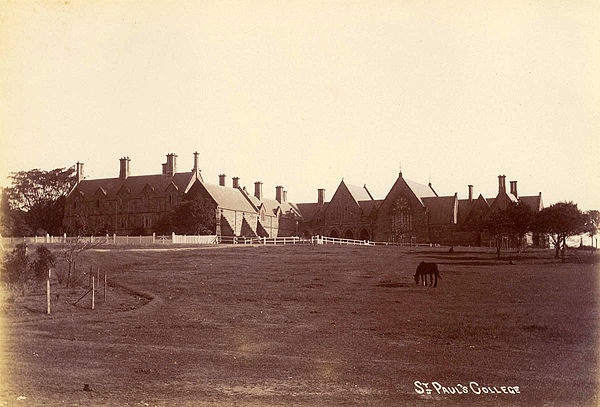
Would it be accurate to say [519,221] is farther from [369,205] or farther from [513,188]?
[369,205]

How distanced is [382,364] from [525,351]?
3.75 m

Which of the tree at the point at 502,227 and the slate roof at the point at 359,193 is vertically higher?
the slate roof at the point at 359,193

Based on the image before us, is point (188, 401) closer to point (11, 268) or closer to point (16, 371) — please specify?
point (16, 371)

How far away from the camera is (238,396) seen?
30.6 feet

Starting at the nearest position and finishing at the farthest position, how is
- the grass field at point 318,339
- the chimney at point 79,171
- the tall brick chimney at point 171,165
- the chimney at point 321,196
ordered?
the grass field at point 318,339, the tall brick chimney at point 171,165, the chimney at point 79,171, the chimney at point 321,196

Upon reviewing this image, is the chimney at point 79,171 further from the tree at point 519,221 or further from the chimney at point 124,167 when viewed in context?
the tree at point 519,221

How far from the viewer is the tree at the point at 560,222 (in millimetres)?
31328

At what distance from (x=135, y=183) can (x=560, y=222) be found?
197 feet

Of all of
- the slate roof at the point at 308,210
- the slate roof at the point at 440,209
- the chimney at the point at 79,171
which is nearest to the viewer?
the slate roof at the point at 440,209

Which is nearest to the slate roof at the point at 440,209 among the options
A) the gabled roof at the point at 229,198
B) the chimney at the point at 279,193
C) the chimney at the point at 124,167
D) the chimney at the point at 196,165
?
the gabled roof at the point at 229,198

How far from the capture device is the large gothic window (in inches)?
2655

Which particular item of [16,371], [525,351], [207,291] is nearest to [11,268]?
[207,291]

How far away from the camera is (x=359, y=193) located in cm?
8162

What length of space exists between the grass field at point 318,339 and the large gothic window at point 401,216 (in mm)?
38852
